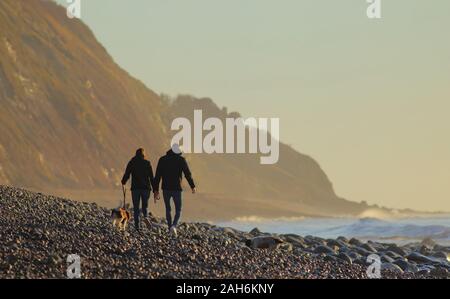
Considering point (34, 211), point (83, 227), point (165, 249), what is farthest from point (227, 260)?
point (34, 211)

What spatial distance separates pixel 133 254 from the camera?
92.9ft

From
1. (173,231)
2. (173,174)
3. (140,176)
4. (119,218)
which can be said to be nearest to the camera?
(173,174)

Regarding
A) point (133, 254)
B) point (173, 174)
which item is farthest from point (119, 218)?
point (133, 254)

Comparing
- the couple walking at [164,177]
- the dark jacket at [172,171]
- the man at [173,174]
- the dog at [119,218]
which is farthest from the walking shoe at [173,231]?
the dark jacket at [172,171]

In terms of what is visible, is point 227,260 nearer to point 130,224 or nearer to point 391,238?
point 130,224

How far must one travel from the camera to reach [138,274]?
83.9 feet

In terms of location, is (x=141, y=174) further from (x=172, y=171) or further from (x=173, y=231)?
(x=173, y=231)

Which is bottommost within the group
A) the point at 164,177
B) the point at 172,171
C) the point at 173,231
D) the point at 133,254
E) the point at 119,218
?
the point at 133,254

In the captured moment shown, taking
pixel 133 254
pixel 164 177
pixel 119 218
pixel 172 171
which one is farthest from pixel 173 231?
pixel 133 254

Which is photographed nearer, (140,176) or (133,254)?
(133,254)

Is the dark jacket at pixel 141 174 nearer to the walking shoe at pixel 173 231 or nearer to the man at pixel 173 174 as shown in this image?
the man at pixel 173 174

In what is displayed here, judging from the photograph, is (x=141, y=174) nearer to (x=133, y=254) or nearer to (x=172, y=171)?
(x=172, y=171)

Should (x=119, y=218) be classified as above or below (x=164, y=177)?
below

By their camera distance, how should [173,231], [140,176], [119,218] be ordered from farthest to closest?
[119,218]
[173,231]
[140,176]
